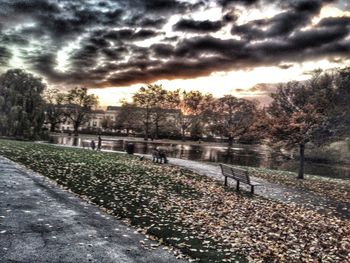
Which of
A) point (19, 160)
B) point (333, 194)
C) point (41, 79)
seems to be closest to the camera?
point (333, 194)

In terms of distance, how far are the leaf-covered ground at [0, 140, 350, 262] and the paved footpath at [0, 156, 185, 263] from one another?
0.70m

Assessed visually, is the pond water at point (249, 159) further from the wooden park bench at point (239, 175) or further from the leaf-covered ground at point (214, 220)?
the leaf-covered ground at point (214, 220)

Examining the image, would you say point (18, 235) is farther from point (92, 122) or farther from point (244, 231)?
point (92, 122)

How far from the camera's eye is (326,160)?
59.3m

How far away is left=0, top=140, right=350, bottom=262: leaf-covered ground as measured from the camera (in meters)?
8.44

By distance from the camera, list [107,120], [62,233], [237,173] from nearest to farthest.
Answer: [62,233]
[237,173]
[107,120]

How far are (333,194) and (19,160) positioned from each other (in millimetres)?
19006

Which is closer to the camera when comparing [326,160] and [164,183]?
[164,183]

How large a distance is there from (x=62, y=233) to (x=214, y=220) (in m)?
4.76

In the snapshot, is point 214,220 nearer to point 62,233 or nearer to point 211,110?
point 62,233

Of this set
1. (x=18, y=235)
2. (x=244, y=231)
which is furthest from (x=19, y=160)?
(x=244, y=231)

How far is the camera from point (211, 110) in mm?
100625

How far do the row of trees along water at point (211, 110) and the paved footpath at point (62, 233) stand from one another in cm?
1744

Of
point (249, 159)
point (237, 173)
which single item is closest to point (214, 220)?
point (237, 173)
